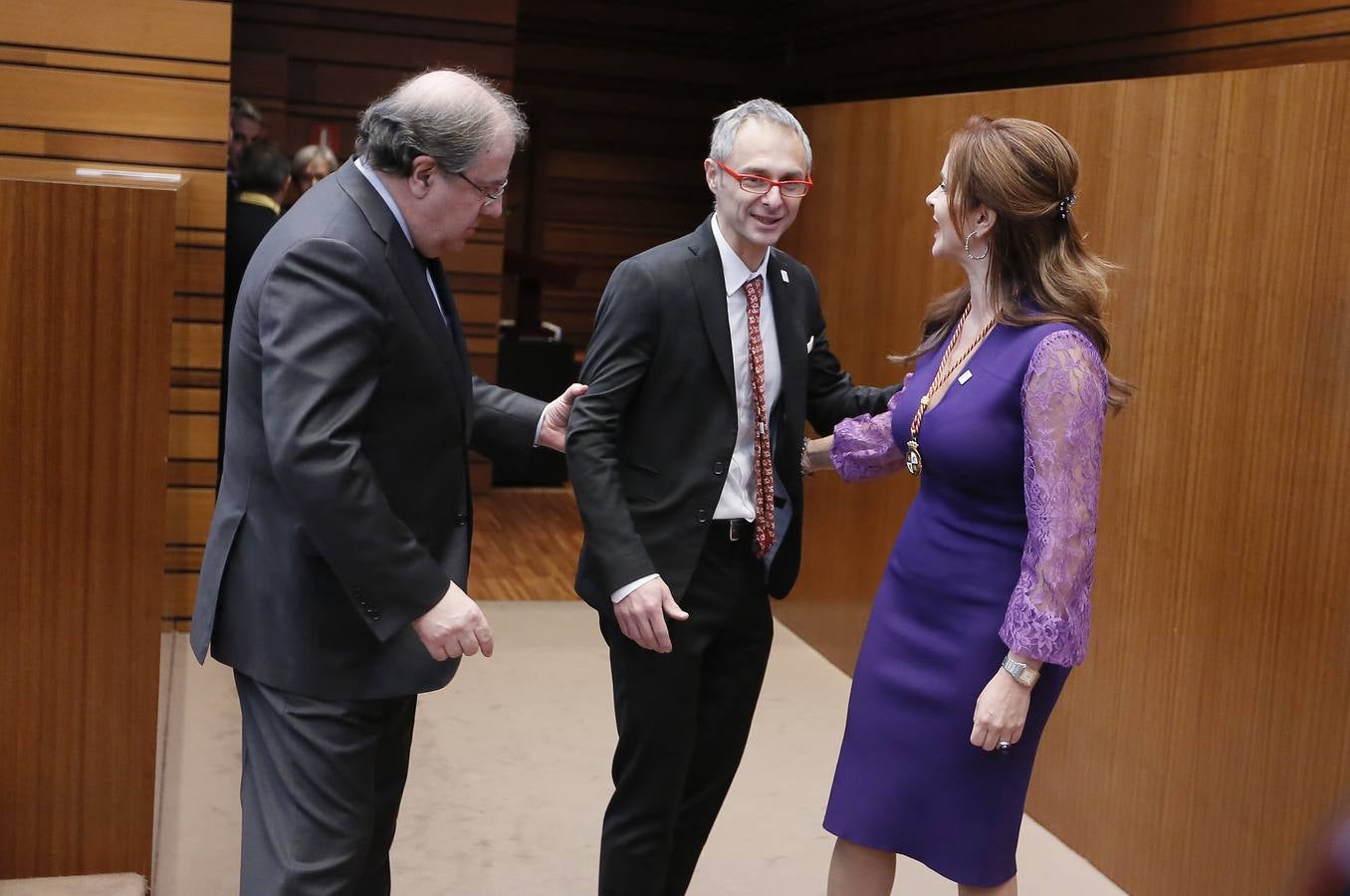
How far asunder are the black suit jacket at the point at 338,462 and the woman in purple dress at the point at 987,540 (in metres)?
0.73

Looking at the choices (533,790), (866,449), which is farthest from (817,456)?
(533,790)

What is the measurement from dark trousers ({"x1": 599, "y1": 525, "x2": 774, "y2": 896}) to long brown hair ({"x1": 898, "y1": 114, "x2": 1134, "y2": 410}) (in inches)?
26.8

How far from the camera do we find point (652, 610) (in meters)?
2.42

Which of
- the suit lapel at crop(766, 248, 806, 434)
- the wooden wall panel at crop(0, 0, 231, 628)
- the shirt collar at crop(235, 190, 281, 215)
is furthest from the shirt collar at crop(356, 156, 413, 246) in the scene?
the shirt collar at crop(235, 190, 281, 215)

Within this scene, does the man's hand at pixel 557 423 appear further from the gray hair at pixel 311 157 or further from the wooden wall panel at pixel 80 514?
the gray hair at pixel 311 157

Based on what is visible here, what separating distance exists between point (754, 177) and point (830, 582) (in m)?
3.04

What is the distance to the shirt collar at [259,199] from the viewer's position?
18.2 ft

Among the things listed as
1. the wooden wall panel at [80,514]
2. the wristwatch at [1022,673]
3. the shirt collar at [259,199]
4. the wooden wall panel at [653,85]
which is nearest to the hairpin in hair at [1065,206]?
the wristwatch at [1022,673]

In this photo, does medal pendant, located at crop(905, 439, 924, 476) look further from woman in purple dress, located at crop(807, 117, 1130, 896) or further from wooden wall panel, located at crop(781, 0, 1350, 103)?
wooden wall panel, located at crop(781, 0, 1350, 103)

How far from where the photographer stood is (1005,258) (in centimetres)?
231

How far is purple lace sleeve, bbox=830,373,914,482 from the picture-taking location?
2646mm

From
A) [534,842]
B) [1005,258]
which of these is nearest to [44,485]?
[534,842]

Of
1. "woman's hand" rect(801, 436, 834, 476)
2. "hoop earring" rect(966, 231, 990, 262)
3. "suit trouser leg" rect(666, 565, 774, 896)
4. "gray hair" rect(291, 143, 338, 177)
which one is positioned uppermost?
"gray hair" rect(291, 143, 338, 177)

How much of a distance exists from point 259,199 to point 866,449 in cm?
361
